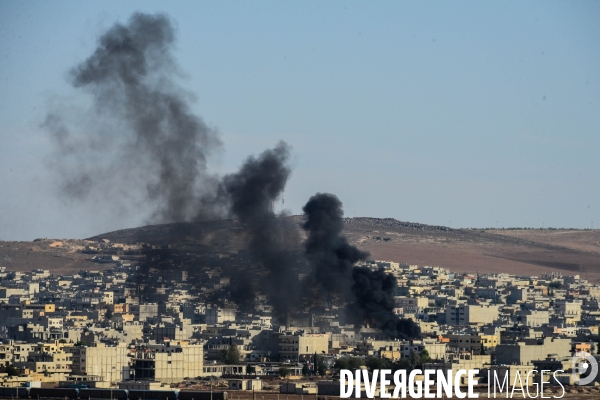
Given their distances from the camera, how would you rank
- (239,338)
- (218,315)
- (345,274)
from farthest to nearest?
(218,315) < (345,274) < (239,338)

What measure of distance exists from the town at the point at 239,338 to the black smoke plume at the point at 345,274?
120 centimetres

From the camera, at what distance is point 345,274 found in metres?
113

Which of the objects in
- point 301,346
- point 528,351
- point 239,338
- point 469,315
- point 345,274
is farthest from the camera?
point 469,315

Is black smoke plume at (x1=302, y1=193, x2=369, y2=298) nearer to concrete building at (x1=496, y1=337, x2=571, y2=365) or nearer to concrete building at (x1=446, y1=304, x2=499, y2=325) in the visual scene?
concrete building at (x1=496, y1=337, x2=571, y2=365)

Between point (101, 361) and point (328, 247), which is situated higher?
point (328, 247)

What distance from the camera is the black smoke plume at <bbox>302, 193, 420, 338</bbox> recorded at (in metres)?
108

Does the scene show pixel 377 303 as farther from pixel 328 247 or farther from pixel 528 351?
pixel 528 351

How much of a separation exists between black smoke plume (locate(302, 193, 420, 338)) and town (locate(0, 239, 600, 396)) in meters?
1.20

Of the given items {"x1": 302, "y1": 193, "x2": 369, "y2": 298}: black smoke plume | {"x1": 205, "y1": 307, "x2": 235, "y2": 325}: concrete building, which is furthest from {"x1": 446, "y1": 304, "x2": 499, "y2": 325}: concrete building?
{"x1": 302, "y1": 193, "x2": 369, "y2": 298}: black smoke plume

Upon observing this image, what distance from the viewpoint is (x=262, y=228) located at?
120 meters

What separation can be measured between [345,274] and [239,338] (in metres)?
8.70

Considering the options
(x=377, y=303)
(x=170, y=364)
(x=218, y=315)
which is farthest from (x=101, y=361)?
(x=218, y=315)

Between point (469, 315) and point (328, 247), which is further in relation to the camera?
point (469, 315)

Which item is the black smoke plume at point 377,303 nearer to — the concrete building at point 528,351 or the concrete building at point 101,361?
the concrete building at point 528,351
